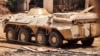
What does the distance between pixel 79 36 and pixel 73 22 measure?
1.92 ft

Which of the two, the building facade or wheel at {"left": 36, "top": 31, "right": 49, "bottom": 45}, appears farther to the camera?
the building facade

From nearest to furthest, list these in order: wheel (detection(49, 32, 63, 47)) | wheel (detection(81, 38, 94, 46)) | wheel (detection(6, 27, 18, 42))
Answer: wheel (detection(49, 32, 63, 47)) < wheel (detection(81, 38, 94, 46)) < wheel (detection(6, 27, 18, 42))

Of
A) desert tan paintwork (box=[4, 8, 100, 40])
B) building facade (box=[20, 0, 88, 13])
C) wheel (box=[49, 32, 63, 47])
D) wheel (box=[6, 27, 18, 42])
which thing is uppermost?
desert tan paintwork (box=[4, 8, 100, 40])

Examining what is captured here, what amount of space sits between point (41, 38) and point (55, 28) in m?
1.26

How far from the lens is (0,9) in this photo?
34812 millimetres

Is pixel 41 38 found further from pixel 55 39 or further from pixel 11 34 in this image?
pixel 11 34

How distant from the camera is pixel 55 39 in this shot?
13047 mm

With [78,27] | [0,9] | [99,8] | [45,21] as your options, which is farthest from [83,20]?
[0,9]

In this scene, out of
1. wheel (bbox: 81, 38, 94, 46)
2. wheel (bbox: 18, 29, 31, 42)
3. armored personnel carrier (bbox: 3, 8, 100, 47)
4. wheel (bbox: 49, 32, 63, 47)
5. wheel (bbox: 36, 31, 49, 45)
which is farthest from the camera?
wheel (bbox: 18, 29, 31, 42)

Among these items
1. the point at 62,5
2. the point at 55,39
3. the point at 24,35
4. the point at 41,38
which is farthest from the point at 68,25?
the point at 62,5

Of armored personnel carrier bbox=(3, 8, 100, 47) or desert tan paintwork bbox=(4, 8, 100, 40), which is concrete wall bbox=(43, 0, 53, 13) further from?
desert tan paintwork bbox=(4, 8, 100, 40)

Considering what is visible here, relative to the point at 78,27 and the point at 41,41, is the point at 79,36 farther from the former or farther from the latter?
the point at 41,41

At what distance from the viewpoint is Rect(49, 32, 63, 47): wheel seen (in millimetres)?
12844

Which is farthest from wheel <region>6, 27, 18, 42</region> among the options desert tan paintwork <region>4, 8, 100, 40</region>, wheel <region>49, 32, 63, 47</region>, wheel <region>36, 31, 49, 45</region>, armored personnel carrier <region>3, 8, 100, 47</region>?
wheel <region>49, 32, 63, 47</region>
